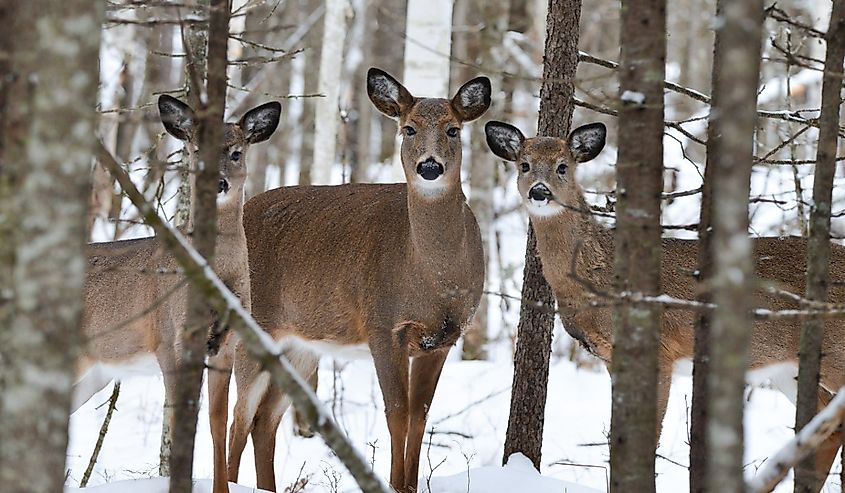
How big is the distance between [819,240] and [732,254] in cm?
147

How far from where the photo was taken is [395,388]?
6.27 m

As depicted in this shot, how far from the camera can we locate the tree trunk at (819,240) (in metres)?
3.76

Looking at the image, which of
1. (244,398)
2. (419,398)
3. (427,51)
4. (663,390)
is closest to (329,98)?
(427,51)

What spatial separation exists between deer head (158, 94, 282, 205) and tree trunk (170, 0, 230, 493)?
2.25 metres

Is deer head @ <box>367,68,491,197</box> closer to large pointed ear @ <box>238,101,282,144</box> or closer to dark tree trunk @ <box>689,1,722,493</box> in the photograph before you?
large pointed ear @ <box>238,101,282,144</box>

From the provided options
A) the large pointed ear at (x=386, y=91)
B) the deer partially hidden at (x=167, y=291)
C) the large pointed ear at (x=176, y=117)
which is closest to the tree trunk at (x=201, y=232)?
the deer partially hidden at (x=167, y=291)

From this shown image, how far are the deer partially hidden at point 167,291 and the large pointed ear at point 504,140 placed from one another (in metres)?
1.26

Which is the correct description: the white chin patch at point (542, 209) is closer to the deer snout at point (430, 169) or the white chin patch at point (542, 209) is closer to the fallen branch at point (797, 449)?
the deer snout at point (430, 169)

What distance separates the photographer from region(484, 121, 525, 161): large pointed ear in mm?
6417

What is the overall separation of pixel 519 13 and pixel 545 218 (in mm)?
11059

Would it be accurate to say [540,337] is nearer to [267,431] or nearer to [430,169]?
[430,169]

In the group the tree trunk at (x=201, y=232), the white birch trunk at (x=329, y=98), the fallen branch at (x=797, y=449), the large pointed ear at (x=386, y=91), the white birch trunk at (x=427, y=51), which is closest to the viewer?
the fallen branch at (x=797, y=449)

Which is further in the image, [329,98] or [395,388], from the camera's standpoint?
[329,98]

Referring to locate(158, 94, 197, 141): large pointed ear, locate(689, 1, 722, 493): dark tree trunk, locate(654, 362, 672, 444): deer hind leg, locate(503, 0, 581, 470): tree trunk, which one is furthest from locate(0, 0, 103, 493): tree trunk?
locate(654, 362, 672, 444): deer hind leg
